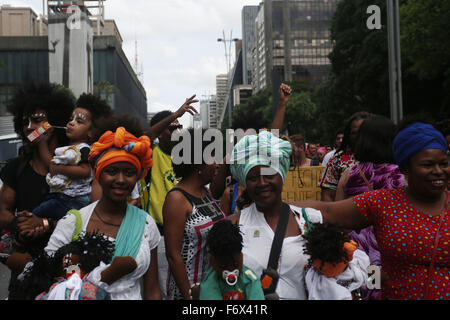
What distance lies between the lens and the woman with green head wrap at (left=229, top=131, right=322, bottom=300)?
8.21 feet

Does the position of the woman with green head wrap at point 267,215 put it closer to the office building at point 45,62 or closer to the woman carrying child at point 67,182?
the woman carrying child at point 67,182

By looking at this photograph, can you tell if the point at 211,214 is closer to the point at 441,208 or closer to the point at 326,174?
the point at 441,208

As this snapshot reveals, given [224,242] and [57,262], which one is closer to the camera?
[224,242]

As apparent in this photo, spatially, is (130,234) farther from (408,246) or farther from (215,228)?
(408,246)

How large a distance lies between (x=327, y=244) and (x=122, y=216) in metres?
1.23

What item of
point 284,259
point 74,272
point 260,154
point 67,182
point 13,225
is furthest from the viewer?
point 67,182

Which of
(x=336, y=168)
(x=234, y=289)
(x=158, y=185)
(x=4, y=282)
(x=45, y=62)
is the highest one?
(x=45, y=62)

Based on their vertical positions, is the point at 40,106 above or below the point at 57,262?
above

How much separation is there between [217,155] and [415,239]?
1607mm

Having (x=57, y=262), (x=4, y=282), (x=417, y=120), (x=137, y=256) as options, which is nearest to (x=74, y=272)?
(x=57, y=262)

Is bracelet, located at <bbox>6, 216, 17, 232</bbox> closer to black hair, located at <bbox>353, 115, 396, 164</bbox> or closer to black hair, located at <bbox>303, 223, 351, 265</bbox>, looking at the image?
black hair, located at <bbox>303, 223, 351, 265</bbox>

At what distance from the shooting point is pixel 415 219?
107 inches

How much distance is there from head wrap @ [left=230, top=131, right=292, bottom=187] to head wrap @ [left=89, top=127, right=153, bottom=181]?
1.88ft
